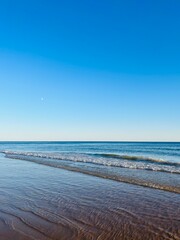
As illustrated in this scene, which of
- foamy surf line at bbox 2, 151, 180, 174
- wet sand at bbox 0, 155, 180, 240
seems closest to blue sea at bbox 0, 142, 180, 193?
foamy surf line at bbox 2, 151, 180, 174

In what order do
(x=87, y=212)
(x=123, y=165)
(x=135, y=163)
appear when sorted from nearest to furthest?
(x=87, y=212)
(x=123, y=165)
(x=135, y=163)

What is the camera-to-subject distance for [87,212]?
25.6ft

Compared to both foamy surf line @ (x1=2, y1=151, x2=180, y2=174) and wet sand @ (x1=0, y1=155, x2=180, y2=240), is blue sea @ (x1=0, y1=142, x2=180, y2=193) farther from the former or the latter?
wet sand @ (x1=0, y1=155, x2=180, y2=240)

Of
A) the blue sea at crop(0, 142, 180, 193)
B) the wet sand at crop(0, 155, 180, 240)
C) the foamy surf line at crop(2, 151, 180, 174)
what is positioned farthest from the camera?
the foamy surf line at crop(2, 151, 180, 174)

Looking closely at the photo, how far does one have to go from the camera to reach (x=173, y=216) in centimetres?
739

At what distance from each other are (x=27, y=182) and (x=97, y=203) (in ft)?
16.7

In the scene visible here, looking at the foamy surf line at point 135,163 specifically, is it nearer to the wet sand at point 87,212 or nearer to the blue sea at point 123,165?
the blue sea at point 123,165

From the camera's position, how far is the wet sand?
6.09 metres

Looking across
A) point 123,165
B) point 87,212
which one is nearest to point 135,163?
point 123,165

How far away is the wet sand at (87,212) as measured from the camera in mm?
6089

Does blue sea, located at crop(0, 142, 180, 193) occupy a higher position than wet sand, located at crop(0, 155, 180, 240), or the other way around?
blue sea, located at crop(0, 142, 180, 193)

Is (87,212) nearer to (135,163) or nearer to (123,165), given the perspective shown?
(123,165)

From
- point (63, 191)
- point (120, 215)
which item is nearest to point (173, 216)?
point (120, 215)

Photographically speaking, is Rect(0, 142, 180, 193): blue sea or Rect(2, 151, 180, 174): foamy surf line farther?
Rect(2, 151, 180, 174): foamy surf line
